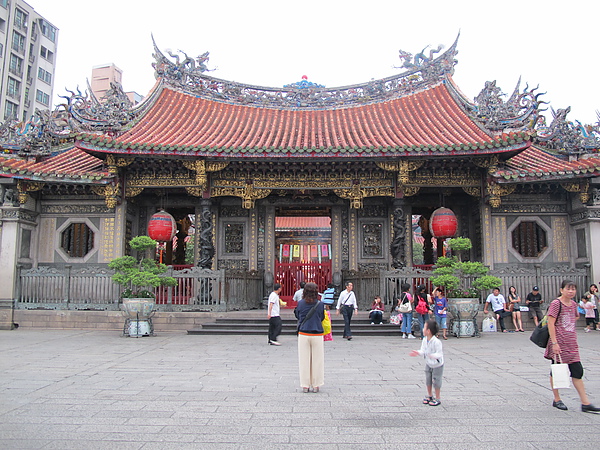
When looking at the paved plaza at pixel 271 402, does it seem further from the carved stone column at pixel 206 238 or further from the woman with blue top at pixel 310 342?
the carved stone column at pixel 206 238

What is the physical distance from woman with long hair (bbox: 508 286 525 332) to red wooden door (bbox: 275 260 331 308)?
222 inches

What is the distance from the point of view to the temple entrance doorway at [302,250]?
16.4 m

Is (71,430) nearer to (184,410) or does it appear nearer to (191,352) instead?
(184,410)

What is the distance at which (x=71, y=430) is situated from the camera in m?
4.40

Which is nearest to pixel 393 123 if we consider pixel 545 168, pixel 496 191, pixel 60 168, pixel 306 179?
pixel 306 179

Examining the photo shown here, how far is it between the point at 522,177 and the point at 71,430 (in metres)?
12.6

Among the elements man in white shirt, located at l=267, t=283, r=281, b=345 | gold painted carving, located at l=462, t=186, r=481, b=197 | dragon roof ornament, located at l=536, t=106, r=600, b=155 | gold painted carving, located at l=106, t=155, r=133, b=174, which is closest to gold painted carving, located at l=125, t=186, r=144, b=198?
gold painted carving, located at l=106, t=155, r=133, b=174

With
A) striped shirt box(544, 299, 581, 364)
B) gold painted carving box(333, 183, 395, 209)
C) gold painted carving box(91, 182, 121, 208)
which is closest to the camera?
striped shirt box(544, 299, 581, 364)

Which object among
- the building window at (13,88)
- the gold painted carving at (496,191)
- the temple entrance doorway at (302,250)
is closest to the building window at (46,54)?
the building window at (13,88)

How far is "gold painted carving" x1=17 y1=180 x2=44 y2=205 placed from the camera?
14234 millimetres

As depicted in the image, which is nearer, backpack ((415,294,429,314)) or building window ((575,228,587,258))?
backpack ((415,294,429,314))

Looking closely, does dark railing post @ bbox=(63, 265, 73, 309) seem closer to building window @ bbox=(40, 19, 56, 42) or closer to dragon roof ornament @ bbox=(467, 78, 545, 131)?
dragon roof ornament @ bbox=(467, 78, 545, 131)

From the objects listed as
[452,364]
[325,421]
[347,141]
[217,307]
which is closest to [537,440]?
[325,421]

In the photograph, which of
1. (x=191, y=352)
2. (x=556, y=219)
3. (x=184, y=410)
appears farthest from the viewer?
(x=556, y=219)
